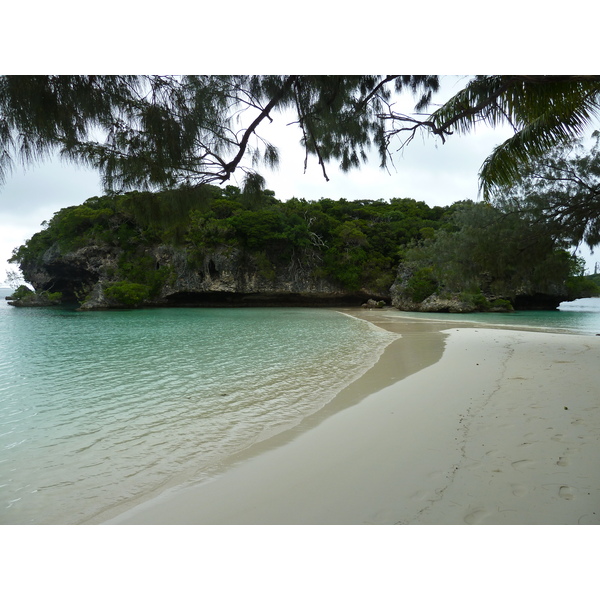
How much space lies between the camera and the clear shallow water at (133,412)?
188 cm

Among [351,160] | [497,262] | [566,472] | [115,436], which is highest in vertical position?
[351,160]

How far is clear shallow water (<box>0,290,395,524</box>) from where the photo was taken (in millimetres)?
1880

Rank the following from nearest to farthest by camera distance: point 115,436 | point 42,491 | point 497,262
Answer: point 42,491, point 115,436, point 497,262

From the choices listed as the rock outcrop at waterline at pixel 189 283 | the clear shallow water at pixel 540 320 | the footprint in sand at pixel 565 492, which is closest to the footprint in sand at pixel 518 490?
the footprint in sand at pixel 565 492

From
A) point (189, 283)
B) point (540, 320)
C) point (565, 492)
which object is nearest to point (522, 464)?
point (565, 492)

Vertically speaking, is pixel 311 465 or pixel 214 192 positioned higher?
pixel 214 192

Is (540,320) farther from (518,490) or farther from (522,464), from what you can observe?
(518,490)

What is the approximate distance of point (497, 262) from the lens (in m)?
7.79

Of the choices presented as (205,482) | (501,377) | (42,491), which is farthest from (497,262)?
(42,491)

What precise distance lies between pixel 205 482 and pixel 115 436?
1.05 metres

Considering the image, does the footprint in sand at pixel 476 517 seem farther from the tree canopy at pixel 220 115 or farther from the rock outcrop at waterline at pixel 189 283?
the rock outcrop at waterline at pixel 189 283

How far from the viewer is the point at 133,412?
3.10 m

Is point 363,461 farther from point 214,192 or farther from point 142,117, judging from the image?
point 142,117

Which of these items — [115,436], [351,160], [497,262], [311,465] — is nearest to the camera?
[311,465]
